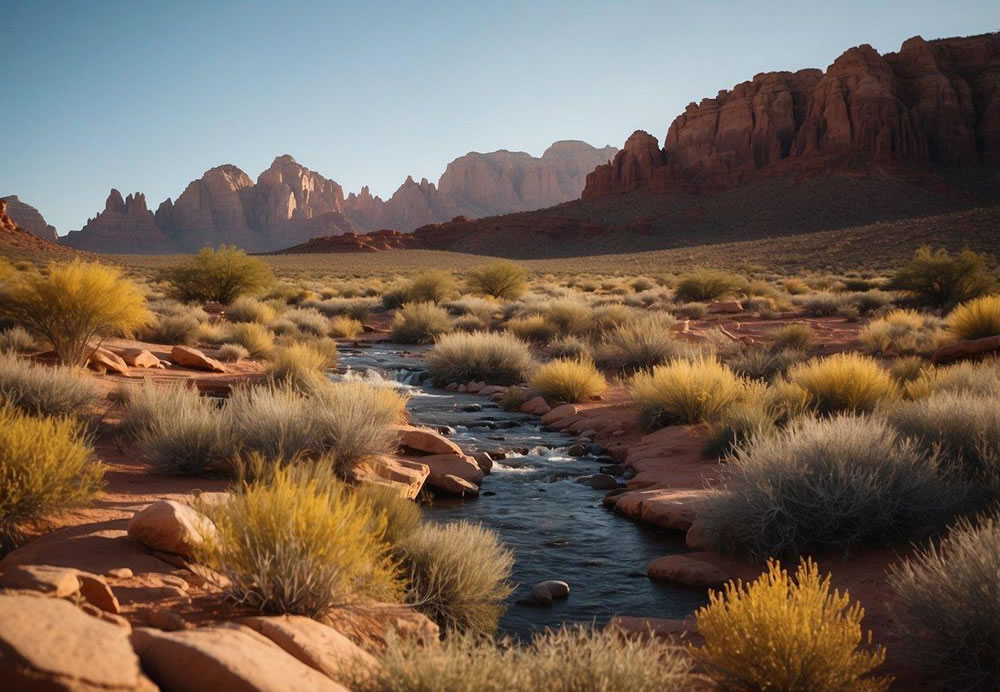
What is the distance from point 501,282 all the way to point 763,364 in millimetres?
20019

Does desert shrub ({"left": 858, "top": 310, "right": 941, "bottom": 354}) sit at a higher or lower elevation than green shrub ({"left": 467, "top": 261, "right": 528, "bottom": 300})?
A: lower

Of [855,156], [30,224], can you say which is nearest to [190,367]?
[855,156]

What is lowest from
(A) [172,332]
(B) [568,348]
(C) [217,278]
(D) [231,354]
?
(B) [568,348]

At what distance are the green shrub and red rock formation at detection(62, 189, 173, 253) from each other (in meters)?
156

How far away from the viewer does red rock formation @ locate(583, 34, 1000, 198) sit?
292 feet

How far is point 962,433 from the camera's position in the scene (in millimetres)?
6793

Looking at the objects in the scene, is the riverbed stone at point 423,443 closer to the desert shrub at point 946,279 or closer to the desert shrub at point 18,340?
the desert shrub at point 18,340

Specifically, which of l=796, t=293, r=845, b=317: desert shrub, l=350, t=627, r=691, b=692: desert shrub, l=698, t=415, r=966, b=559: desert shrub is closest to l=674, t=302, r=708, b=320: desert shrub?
l=796, t=293, r=845, b=317: desert shrub

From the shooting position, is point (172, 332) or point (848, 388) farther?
point (172, 332)

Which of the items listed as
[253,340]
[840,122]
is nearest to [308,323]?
[253,340]

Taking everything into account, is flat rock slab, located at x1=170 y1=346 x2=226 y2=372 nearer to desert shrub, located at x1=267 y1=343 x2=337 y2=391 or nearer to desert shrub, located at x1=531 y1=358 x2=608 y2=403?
desert shrub, located at x1=267 y1=343 x2=337 y2=391

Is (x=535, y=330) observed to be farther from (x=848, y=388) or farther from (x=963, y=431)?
(x=963, y=431)

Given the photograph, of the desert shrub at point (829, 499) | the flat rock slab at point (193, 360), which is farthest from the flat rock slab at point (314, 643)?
the flat rock slab at point (193, 360)

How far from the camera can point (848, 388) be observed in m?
9.89
